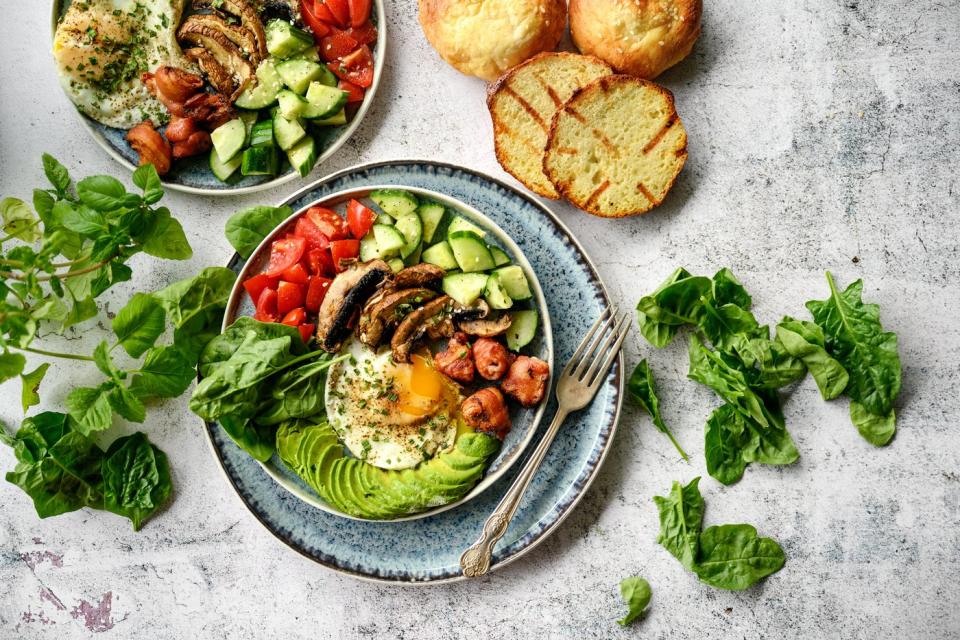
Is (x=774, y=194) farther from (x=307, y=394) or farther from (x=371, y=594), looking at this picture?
(x=371, y=594)

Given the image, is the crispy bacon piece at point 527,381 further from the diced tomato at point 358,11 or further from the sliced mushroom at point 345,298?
the diced tomato at point 358,11

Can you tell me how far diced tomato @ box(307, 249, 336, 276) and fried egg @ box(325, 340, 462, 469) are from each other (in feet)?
1.33

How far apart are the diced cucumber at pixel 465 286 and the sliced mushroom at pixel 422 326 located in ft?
0.16

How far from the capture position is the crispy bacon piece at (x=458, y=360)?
3671mm

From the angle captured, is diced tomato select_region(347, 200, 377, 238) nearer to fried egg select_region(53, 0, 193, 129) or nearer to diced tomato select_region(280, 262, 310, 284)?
diced tomato select_region(280, 262, 310, 284)

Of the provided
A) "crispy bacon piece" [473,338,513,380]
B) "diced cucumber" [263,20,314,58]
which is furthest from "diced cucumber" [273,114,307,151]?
"crispy bacon piece" [473,338,513,380]

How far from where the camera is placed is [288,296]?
3779 mm

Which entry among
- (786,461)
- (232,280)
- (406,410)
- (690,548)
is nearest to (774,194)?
(786,461)

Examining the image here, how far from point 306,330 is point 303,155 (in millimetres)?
957

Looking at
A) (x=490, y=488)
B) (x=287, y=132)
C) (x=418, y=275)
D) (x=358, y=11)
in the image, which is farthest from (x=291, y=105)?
(x=490, y=488)

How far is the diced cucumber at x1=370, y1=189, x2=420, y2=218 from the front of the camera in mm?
3789

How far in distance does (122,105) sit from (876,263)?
13.8 ft

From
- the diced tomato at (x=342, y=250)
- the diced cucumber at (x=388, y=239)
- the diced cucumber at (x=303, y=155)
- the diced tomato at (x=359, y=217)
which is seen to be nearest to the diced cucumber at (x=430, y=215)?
the diced cucumber at (x=388, y=239)

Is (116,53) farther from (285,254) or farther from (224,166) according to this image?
(285,254)
